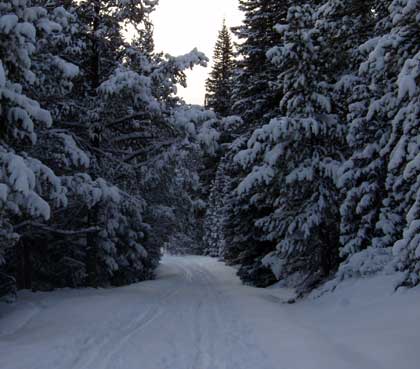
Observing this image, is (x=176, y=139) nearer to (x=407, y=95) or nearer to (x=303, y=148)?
(x=303, y=148)

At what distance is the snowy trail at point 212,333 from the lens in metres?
7.25

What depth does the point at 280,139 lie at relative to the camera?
14258 millimetres

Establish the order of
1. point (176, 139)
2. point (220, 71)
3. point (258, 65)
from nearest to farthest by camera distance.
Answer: point (176, 139) → point (258, 65) → point (220, 71)

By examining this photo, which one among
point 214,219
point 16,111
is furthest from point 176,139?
point 214,219

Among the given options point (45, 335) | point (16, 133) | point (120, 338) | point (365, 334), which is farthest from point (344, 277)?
point (16, 133)

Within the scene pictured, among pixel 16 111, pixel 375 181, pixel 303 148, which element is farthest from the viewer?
pixel 303 148

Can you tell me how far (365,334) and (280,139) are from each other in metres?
6.91

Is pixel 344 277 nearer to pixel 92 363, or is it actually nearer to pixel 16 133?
pixel 92 363

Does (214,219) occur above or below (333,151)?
below

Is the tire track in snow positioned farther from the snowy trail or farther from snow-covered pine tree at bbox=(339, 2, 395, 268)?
snow-covered pine tree at bbox=(339, 2, 395, 268)

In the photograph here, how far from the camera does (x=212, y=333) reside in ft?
31.5

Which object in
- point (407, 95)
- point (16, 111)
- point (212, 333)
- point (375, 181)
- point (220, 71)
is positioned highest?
point (220, 71)

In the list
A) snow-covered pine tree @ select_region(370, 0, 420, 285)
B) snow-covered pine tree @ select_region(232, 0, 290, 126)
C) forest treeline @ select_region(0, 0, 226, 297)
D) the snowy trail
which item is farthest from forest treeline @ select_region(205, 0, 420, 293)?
snow-covered pine tree @ select_region(232, 0, 290, 126)

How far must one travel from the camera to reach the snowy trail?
7250 mm
